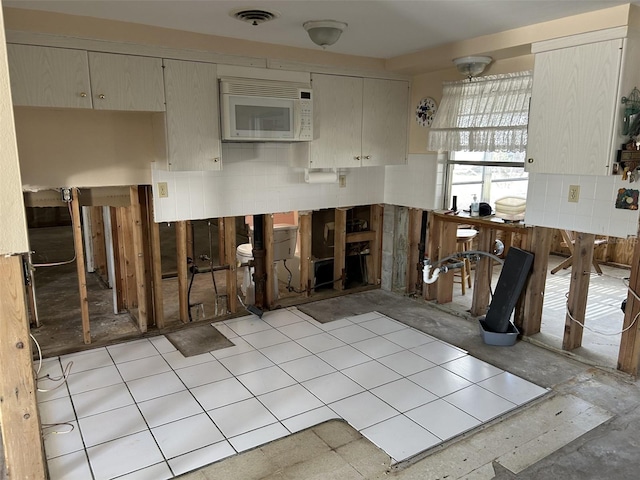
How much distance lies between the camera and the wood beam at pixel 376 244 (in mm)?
5184

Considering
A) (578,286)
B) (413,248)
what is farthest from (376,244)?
(578,286)

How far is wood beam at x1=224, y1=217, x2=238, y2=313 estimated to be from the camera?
437 centimetres

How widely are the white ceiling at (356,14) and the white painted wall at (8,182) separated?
4.29ft

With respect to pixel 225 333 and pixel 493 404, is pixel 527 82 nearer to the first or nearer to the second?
pixel 493 404

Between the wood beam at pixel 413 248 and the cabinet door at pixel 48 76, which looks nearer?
the cabinet door at pixel 48 76

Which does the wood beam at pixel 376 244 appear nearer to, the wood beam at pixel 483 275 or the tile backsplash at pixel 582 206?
the wood beam at pixel 483 275

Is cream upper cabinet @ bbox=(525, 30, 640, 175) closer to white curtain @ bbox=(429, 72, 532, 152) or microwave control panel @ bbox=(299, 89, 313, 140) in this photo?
white curtain @ bbox=(429, 72, 532, 152)

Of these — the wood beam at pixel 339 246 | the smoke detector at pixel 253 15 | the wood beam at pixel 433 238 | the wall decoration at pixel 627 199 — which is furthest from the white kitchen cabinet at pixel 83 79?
the wall decoration at pixel 627 199

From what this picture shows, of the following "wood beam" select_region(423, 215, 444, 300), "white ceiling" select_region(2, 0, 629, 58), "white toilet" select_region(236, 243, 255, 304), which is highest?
"white ceiling" select_region(2, 0, 629, 58)

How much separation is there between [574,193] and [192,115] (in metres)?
2.81

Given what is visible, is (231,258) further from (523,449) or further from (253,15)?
(523,449)

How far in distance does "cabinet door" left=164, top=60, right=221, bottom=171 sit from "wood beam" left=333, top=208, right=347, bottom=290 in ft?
5.67

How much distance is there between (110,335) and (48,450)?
1562 millimetres

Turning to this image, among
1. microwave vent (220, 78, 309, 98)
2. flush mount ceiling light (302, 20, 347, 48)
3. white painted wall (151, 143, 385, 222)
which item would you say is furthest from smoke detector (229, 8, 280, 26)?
white painted wall (151, 143, 385, 222)
